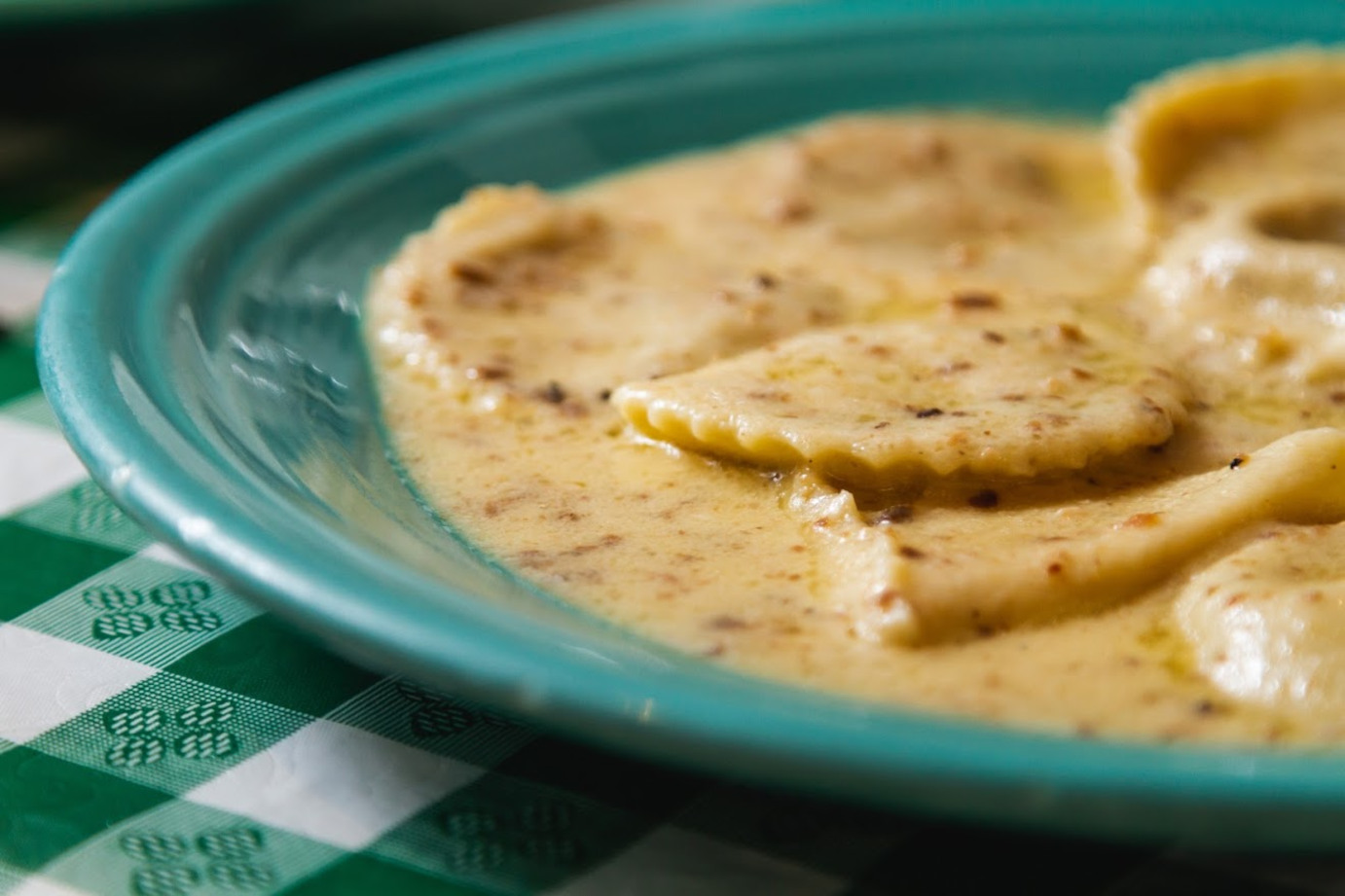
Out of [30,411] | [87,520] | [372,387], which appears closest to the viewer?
[87,520]

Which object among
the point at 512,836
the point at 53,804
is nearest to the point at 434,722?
the point at 512,836

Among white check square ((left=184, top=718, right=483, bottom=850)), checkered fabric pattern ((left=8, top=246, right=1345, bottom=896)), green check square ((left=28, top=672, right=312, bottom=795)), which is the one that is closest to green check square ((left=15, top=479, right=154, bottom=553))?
checkered fabric pattern ((left=8, top=246, right=1345, bottom=896))

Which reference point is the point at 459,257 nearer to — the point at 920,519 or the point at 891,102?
the point at 920,519

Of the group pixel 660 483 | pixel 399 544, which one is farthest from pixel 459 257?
pixel 399 544

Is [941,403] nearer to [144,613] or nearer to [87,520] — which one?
[144,613]

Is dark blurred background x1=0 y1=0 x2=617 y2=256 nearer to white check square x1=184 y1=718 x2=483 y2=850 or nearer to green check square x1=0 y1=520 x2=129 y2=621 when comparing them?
green check square x1=0 y1=520 x2=129 y2=621

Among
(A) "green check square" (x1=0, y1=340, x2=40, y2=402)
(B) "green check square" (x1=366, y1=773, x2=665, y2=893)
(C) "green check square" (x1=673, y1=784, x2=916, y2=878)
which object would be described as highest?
(C) "green check square" (x1=673, y1=784, x2=916, y2=878)
